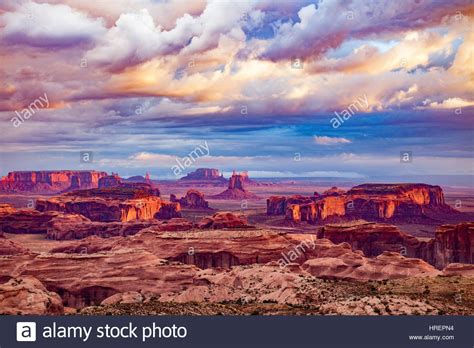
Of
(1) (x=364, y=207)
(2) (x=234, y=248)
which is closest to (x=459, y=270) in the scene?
(2) (x=234, y=248)

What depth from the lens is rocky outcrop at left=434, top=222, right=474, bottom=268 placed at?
332ft

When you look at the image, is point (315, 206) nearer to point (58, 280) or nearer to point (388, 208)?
point (388, 208)

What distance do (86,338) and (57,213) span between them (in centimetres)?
13611

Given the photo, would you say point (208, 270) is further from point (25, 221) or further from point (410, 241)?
point (25, 221)

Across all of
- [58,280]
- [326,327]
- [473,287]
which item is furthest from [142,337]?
[58,280]

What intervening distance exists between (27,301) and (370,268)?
147 feet

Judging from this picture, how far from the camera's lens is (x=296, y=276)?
7044 cm

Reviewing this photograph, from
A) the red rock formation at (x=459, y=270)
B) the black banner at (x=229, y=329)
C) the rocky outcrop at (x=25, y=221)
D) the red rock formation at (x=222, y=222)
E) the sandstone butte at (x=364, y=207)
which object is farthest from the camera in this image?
the sandstone butte at (x=364, y=207)

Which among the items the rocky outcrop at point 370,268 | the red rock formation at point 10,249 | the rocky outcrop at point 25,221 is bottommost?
the rocky outcrop at point 370,268

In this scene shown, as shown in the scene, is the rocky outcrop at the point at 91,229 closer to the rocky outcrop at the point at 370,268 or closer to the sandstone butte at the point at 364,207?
the sandstone butte at the point at 364,207

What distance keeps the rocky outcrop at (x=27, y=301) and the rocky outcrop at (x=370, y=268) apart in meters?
37.7

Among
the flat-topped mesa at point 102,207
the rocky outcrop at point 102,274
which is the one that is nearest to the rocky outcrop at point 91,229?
the flat-topped mesa at point 102,207

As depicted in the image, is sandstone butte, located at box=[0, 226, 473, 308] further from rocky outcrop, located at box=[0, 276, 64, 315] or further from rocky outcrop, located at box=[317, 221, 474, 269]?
rocky outcrop, located at box=[317, 221, 474, 269]

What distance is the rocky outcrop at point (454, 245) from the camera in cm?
10112
